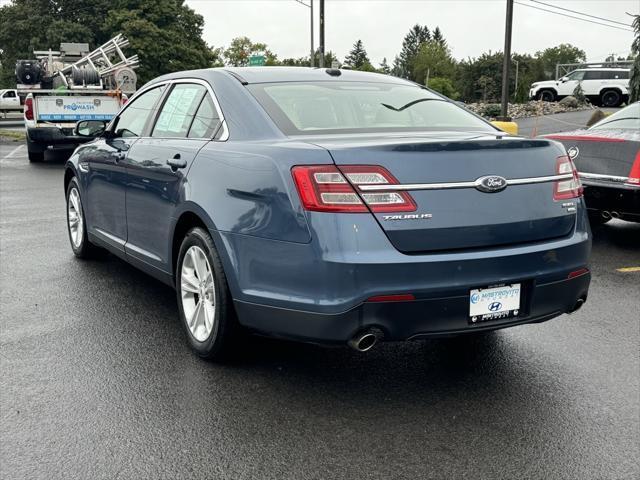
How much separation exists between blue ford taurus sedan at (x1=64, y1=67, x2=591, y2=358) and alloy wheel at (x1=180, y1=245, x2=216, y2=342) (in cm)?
1

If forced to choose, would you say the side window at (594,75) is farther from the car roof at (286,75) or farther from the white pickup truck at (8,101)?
the car roof at (286,75)

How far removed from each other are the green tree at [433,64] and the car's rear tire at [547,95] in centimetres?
6407

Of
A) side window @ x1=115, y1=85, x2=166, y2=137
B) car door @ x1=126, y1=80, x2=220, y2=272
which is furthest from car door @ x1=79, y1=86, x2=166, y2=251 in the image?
car door @ x1=126, y1=80, x2=220, y2=272

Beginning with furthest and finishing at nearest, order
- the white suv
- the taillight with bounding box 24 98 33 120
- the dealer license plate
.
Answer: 1. the white suv
2. the taillight with bounding box 24 98 33 120
3. the dealer license plate

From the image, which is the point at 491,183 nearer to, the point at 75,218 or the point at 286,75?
the point at 286,75

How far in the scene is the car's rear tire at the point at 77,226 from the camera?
6.48 m

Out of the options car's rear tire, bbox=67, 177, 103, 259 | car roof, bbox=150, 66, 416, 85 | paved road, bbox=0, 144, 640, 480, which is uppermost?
car roof, bbox=150, 66, 416, 85

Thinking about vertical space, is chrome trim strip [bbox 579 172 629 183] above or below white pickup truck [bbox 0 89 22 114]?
below

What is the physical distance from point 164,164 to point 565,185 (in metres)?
2.38

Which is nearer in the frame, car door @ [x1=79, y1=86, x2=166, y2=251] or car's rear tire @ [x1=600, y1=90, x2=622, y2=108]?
car door @ [x1=79, y1=86, x2=166, y2=251]

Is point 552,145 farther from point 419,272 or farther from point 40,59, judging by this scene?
point 40,59

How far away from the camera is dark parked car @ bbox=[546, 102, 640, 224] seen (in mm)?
7098

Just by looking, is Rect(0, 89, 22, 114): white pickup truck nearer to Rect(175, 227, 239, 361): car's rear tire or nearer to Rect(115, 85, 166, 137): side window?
Rect(115, 85, 166, 137): side window

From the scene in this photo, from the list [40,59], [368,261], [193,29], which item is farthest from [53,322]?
[193,29]
